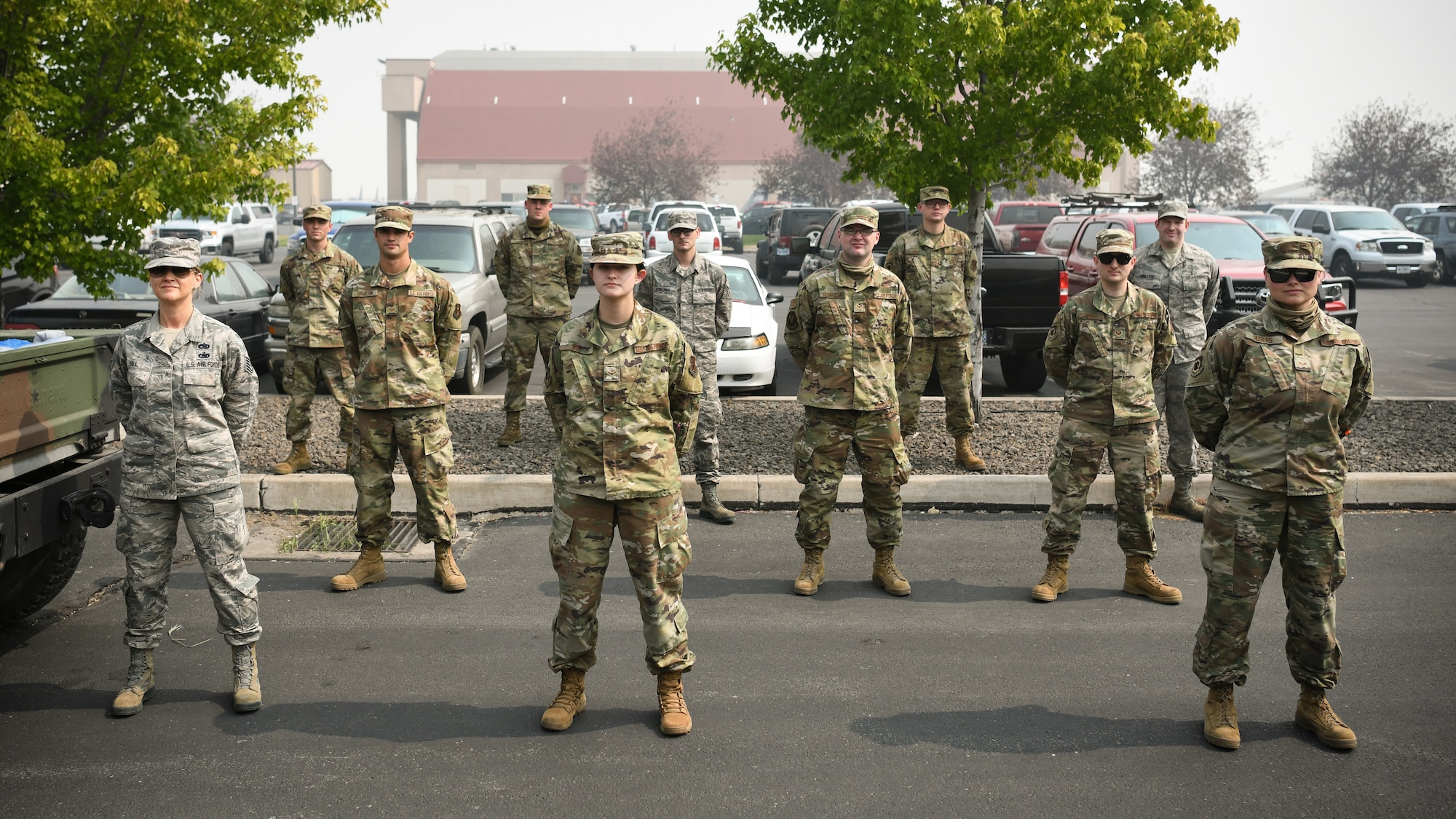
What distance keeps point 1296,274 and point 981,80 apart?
632cm

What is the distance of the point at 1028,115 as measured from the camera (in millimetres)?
10180

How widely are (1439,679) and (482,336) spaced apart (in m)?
9.62

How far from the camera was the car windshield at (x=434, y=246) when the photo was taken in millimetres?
12617

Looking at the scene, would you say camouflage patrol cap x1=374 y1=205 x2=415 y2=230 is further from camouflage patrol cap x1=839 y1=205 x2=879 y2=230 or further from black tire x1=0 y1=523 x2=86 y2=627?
camouflage patrol cap x1=839 y1=205 x2=879 y2=230

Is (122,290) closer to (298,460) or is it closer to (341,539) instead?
(298,460)

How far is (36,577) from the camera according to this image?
5.89 metres

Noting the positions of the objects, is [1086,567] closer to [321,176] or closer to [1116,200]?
[1116,200]

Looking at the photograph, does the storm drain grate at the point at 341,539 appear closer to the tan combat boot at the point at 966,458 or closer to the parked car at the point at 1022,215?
the tan combat boot at the point at 966,458

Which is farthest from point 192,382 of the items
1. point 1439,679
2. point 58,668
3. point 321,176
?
point 321,176

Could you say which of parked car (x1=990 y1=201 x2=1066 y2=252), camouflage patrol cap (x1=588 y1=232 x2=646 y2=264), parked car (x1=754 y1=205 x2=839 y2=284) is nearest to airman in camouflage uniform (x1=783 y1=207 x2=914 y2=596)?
camouflage patrol cap (x1=588 y1=232 x2=646 y2=264)

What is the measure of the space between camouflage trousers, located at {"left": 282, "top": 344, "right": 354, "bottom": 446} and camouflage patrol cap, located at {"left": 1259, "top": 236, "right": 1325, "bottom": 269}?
646 centimetres

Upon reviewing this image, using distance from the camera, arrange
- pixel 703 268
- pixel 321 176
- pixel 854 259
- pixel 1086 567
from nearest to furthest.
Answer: pixel 854 259
pixel 1086 567
pixel 703 268
pixel 321 176

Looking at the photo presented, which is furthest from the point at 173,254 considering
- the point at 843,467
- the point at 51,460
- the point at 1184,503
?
the point at 1184,503

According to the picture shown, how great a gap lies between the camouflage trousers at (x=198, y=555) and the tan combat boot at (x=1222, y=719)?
4.03 metres
